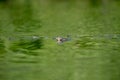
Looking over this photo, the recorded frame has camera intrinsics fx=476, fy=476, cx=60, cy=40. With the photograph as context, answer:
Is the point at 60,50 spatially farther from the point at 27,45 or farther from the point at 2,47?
the point at 2,47

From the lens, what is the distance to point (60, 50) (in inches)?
761

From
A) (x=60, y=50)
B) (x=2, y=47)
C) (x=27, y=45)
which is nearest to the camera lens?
(x=60, y=50)

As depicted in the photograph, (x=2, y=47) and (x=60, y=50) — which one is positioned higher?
(x=2, y=47)

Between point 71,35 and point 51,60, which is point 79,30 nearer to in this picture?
point 71,35

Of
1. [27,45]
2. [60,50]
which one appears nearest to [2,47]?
[27,45]

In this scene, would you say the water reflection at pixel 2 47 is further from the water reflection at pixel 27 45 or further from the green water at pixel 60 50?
the water reflection at pixel 27 45

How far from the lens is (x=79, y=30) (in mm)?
25594

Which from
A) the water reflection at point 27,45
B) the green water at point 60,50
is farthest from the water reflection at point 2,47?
the water reflection at point 27,45

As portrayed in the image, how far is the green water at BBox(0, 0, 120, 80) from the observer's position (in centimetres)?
1511

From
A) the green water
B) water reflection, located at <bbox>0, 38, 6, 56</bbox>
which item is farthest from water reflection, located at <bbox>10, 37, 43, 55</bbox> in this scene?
water reflection, located at <bbox>0, 38, 6, 56</bbox>

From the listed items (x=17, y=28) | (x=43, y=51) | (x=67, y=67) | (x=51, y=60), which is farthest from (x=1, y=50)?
(x=17, y=28)

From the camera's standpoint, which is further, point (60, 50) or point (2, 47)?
point (2, 47)

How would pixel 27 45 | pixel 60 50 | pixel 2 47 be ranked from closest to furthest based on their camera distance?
pixel 60 50 → pixel 2 47 → pixel 27 45

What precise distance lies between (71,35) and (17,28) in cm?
524
